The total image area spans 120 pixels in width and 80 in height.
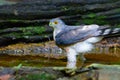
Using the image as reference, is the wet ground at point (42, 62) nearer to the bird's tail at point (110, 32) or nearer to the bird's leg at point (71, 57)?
the bird's leg at point (71, 57)

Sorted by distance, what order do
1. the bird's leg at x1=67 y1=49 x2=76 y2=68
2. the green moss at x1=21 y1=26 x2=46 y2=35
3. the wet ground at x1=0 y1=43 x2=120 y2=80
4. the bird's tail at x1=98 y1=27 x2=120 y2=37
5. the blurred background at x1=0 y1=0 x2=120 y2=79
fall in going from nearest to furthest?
the wet ground at x1=0 y1=43 x2=120 y2=80, the bird's tail at x1=98 y1=27 x2=120 y2=37, the bird's leg at x1=67 y1=49 x2=76 y2=68, the blurred background at x1=0 y1=0 x2=120 y2=79, the green moss at x1=21 y1=26 x2=46 y2=35

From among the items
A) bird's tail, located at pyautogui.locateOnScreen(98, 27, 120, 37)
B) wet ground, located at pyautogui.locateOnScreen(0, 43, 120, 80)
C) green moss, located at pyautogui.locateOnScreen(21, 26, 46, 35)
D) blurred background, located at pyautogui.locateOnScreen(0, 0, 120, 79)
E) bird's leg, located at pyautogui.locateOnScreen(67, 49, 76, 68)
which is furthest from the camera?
green moss, located at pyautogui.locateOnScreen(21, 26, 46, 35)

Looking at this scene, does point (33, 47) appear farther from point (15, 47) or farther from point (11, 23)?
point (11, 23)

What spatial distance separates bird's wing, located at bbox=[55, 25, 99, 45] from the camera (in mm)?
5391

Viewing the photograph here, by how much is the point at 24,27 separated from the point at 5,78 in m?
3.81

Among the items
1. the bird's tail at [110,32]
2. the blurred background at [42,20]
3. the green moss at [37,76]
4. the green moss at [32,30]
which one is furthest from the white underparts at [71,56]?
the green moss at [32,30]

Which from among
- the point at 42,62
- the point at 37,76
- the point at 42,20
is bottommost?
the point at 42,62

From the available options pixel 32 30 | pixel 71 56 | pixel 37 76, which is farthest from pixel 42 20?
pixel 37 76

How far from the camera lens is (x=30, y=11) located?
8703 mm

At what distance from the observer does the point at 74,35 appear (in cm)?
556

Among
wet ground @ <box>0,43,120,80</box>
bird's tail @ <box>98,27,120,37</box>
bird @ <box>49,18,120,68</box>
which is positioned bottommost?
wet ground @ <box>0,43,120,80</box>

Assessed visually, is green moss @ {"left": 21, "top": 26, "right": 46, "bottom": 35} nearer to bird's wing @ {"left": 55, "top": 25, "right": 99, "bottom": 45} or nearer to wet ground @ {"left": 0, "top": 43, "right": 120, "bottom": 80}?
wet ground @ {"left": 0, "top": 43, "right": 120, "bottom": 80}

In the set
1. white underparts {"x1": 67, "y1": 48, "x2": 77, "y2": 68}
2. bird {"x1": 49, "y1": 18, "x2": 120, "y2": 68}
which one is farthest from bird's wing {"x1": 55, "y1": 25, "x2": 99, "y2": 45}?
white underparts {"x1": 67, "y1": 48, "x2": 77, "y2": 68}

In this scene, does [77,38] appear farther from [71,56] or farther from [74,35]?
[71,56]
